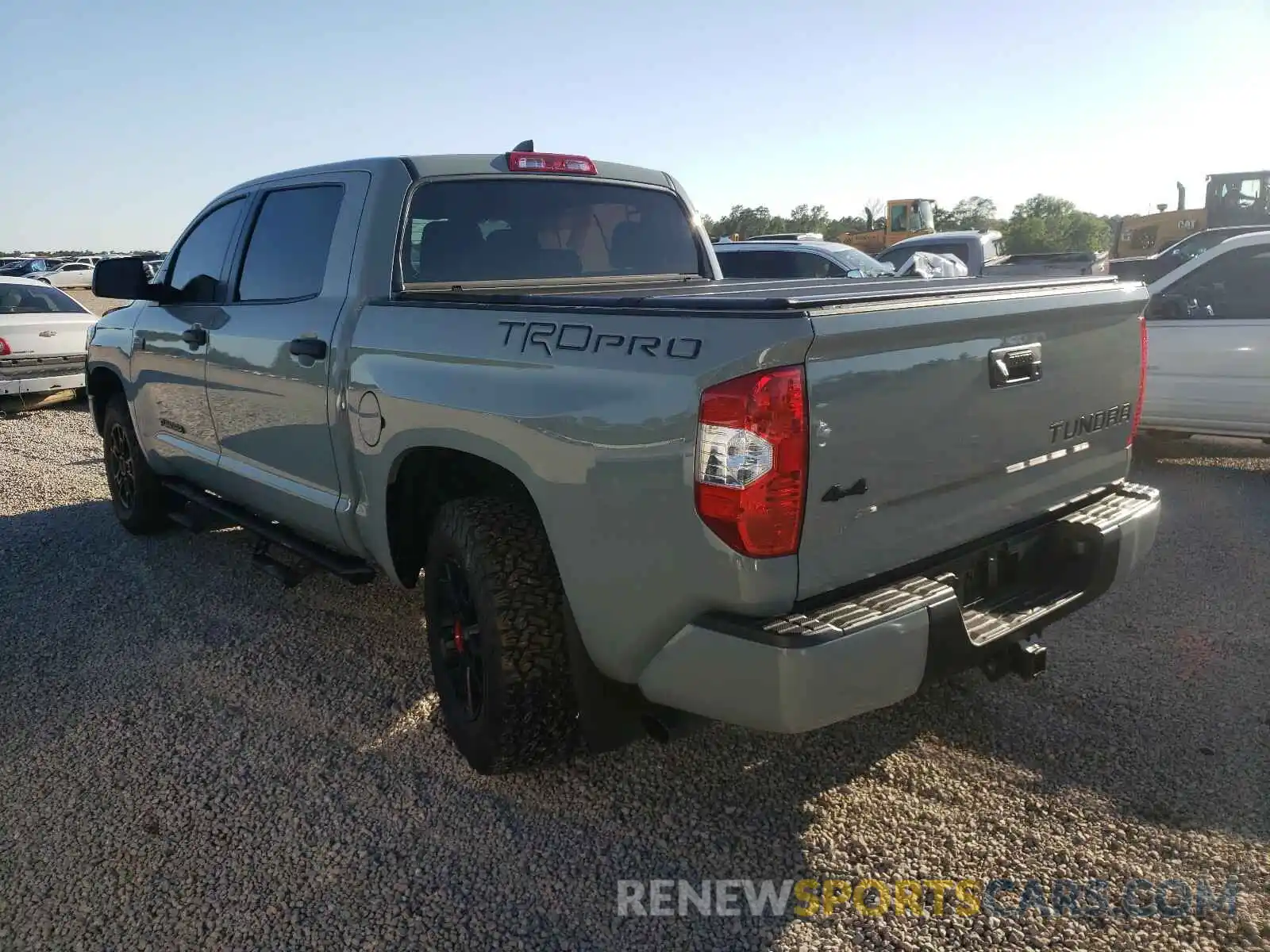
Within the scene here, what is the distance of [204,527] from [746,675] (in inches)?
146

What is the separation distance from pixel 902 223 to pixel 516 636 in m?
28.3

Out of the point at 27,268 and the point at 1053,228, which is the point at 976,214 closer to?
the point at 1053,228

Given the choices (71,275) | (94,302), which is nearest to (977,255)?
(94,302)

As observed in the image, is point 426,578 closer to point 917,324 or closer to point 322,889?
point 322,889

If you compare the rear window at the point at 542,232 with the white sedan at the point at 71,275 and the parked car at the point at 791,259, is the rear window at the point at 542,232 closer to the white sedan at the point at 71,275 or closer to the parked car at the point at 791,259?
the parked car at the point at 791,259

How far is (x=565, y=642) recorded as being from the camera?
2.90m

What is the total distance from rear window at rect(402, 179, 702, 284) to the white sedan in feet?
143

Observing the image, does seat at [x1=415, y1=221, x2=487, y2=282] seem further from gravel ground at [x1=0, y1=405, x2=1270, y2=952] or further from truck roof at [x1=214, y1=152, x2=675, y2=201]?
gravel ground at [x1=0, y1=405, x2=1270, y2=952]

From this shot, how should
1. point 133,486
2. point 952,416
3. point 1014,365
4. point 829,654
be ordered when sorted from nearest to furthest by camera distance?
1. point 829,654
2. point 952,416
3. point 1014,365
4. point 133,486

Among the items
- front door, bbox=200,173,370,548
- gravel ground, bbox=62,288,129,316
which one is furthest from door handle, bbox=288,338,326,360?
gravel ground, bbox=62,288,129,316

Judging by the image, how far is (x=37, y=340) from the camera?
10.8 m

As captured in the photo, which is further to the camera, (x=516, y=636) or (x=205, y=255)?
(x=205, y=255)

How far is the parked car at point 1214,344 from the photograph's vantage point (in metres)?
6.72

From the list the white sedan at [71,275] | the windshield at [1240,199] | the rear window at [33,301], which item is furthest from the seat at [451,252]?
the white sedan at [71,275]
